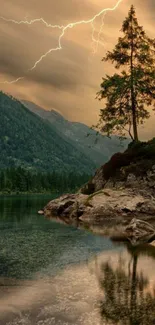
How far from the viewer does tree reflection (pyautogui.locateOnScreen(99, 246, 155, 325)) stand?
12720 millimetres

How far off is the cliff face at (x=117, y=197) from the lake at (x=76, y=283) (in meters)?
11.2

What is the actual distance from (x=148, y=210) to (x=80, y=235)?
16023 millimetres

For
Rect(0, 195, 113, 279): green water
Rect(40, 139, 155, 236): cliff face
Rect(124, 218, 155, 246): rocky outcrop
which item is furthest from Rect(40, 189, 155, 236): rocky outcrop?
Rect(124, 218, 155, 246): rocky outcrop

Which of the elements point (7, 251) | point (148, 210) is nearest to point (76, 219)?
point (148, 210)

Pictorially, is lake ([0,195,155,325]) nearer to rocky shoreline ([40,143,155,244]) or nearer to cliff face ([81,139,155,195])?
rocky shoreline ([40,143,155,244])

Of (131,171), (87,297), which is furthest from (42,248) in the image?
(131,171)

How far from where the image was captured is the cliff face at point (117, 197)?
149 ft

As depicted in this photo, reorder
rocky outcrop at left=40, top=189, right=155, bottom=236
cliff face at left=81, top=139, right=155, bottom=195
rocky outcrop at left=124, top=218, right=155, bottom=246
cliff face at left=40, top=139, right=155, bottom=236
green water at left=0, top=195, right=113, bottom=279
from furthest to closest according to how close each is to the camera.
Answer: cliff face at left=81, top=139, right=155, bottom=195 → cliff face at left=40, top=139, right=155, bottom=236 → rocky outcrop at left=40, top=189, right=155, bottom=236 → rocky outcrop at left=124, top=218, right=155, bottom=246 → green water at left=0, top=195, right=113, bottom=279

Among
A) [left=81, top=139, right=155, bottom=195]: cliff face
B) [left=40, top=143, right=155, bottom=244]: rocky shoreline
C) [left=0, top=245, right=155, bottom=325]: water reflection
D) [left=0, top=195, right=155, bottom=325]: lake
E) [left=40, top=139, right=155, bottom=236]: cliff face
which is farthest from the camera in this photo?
[left=81, top=139, right=155, bottom=195]: cliff face

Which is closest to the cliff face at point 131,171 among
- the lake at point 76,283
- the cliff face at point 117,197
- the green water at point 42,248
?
the cliff face at point 117,197

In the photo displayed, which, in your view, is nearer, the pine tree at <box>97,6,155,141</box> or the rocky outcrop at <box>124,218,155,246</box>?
the rocky outcrop at <box>124,218,155,246</box>

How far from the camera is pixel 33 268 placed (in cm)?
2066

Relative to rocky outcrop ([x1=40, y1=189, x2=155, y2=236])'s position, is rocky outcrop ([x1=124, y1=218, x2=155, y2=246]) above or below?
below

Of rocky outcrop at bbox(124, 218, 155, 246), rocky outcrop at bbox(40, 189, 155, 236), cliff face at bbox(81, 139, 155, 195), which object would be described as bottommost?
rocky outcrop at bbox(124, 218, 155, 246)
